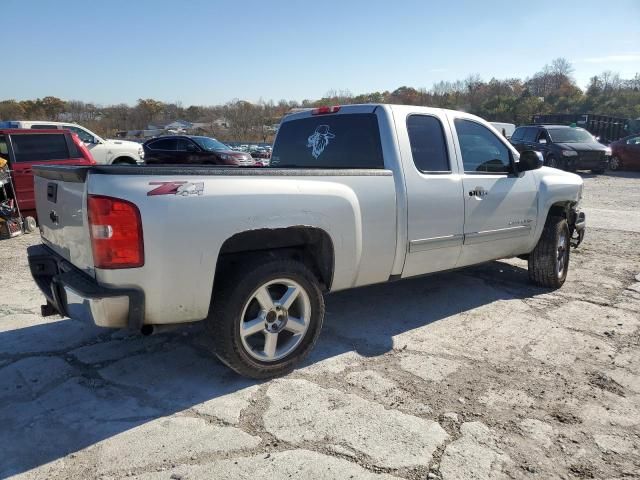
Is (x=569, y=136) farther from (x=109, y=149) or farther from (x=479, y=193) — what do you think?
(x=479, y=193)

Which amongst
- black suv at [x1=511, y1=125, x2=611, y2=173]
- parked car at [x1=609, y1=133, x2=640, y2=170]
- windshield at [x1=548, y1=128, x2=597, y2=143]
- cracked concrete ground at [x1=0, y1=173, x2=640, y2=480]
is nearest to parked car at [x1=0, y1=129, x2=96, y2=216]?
cracked concrete ground at [x1=0, y1=173, x2=640, y2=480]

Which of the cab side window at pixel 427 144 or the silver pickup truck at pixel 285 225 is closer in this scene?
the silver pickup truck at pixel 285 225

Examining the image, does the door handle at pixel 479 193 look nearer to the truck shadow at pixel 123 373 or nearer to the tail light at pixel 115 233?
the truck shadow at pixel 123 373

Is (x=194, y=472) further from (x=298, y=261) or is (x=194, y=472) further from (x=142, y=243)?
(x=298, y=261)

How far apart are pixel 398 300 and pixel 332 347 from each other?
1.31 m

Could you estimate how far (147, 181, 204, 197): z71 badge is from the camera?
103 inches

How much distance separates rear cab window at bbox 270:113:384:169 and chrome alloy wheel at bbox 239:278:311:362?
1.27 meters

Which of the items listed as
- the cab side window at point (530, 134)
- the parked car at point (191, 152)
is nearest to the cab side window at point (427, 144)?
the parked car at point (191, 152)

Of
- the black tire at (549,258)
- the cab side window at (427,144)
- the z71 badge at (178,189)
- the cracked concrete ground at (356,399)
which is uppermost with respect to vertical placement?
the cab side window at (427,144)

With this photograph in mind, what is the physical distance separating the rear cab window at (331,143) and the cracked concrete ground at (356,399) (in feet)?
4.68

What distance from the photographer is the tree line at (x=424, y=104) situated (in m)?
50.3

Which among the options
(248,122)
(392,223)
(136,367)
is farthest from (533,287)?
(248,122)

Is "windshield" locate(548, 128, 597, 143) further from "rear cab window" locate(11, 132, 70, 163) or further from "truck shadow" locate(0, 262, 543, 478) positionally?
"rear cab window" locate(11, 132, 70, 163)

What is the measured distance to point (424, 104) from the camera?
6153cm
